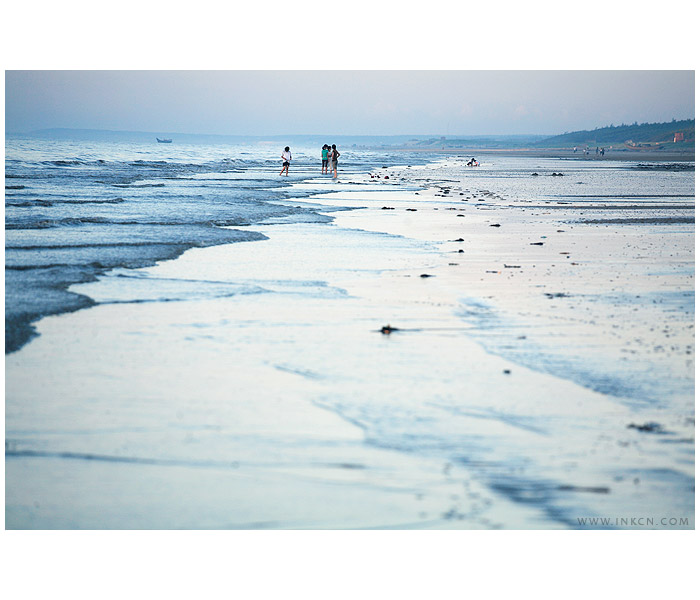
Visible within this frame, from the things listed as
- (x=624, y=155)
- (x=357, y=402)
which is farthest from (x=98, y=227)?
(x=624, y=155)

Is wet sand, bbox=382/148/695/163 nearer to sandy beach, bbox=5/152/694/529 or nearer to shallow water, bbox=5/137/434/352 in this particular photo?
shallow water, bbox=5/137/434/352

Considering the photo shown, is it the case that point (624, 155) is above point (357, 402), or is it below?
above

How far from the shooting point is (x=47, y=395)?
3846 millimetres

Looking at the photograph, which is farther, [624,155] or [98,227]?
[624,155]

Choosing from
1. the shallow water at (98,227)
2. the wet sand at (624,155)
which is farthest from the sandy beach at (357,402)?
the wet sand at (624,155)

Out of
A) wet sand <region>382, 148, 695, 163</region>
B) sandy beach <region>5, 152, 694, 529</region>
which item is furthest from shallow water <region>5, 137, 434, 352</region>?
wet sand <region>382, 148, 695, 163</region>

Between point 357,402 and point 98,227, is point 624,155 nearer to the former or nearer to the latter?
point 98,227

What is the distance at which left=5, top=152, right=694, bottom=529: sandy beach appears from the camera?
2910 mm

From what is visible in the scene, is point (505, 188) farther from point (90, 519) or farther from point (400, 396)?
point (90, 519)

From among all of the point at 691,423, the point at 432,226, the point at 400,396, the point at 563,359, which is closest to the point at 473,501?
the point at 400,396

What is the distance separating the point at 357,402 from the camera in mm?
3775

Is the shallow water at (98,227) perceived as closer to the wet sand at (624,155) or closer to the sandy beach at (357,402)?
the sandy beach at (357,402)

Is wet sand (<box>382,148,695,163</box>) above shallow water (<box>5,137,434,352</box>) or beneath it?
above

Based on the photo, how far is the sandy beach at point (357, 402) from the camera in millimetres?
2910
